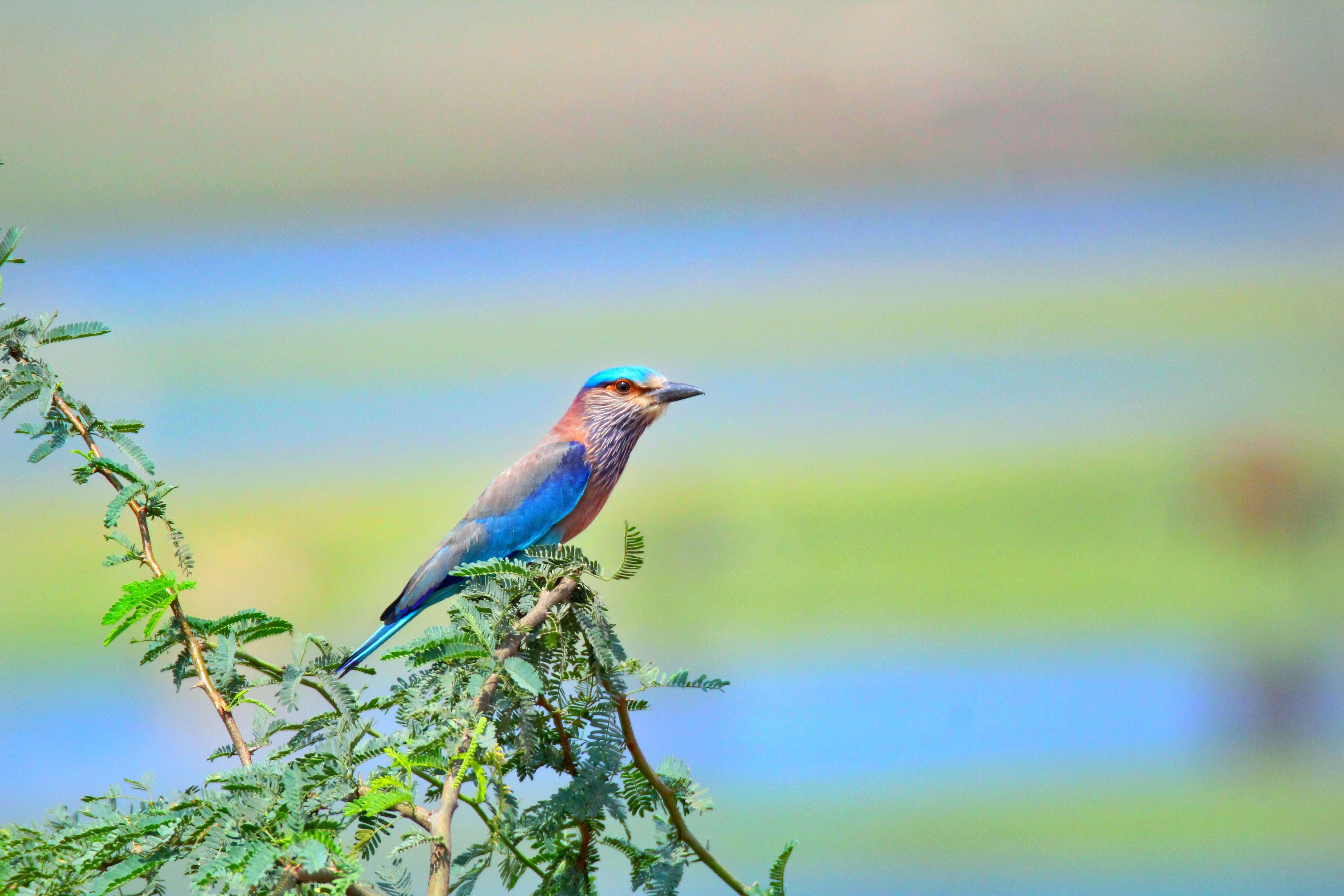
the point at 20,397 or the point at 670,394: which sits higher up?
the point at 670,394

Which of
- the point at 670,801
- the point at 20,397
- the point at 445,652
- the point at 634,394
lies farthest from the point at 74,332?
the point at 634,394

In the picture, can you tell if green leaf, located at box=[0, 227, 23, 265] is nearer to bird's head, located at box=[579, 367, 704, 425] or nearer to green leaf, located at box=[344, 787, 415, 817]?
green leaf, located at box=[344, 787, 415, 817]

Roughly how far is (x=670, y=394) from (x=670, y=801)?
1717 millimetres

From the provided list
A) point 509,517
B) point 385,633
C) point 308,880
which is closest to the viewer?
point 308,880

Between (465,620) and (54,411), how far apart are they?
0.61 m

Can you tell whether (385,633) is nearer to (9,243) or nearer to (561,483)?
(561,483)

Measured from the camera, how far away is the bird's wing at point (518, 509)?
248cm

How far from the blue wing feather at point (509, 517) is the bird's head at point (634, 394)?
0.14 meters

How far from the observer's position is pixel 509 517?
8.42 feet

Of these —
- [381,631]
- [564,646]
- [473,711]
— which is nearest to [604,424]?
[381,631]

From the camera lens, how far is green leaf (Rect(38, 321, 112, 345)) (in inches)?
50.4

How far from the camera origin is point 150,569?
46.9 inches

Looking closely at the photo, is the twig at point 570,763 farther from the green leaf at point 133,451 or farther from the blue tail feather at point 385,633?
the blue tail feather at point 385,633

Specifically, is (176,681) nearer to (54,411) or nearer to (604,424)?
(54,411)
